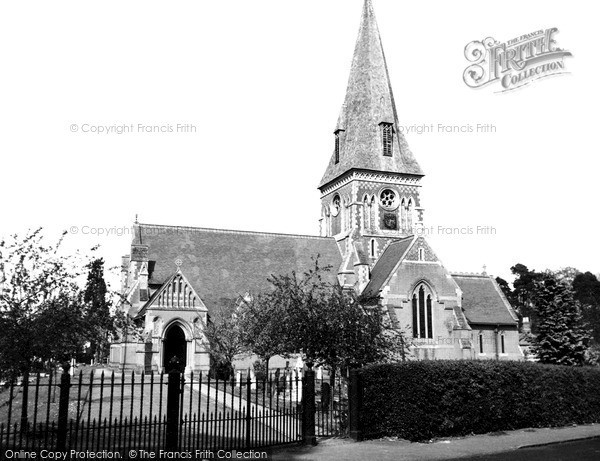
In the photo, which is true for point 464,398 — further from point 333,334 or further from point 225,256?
point 225,256

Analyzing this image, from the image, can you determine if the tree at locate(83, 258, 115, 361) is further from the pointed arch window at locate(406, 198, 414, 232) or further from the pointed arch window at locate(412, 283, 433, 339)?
the pointed arch window at locate(406, 198, 414, 232)

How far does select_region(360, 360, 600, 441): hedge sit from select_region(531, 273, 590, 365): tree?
18.2 metres

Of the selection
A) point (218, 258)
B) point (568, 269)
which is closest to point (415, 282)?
point (218, 258)

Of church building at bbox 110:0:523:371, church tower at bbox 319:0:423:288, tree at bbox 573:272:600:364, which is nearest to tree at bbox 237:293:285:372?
church building at bbox 110:0:523:371

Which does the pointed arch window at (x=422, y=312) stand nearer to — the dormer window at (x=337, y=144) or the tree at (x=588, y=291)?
the dormer window at (x=337, y=144)

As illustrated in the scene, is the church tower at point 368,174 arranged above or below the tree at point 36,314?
above

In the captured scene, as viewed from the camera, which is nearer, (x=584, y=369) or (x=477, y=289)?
(x=584, y=369)

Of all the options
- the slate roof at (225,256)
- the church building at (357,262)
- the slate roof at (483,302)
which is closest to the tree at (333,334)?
the church building at (357,262)

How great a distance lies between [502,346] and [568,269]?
7134 cm

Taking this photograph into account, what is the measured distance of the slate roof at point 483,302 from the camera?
44469 mm

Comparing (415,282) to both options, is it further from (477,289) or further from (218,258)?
(218,258)

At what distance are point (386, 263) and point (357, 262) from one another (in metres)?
2.11

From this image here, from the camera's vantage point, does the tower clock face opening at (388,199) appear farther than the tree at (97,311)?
Yes

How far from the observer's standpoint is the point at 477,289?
47.7 metres
